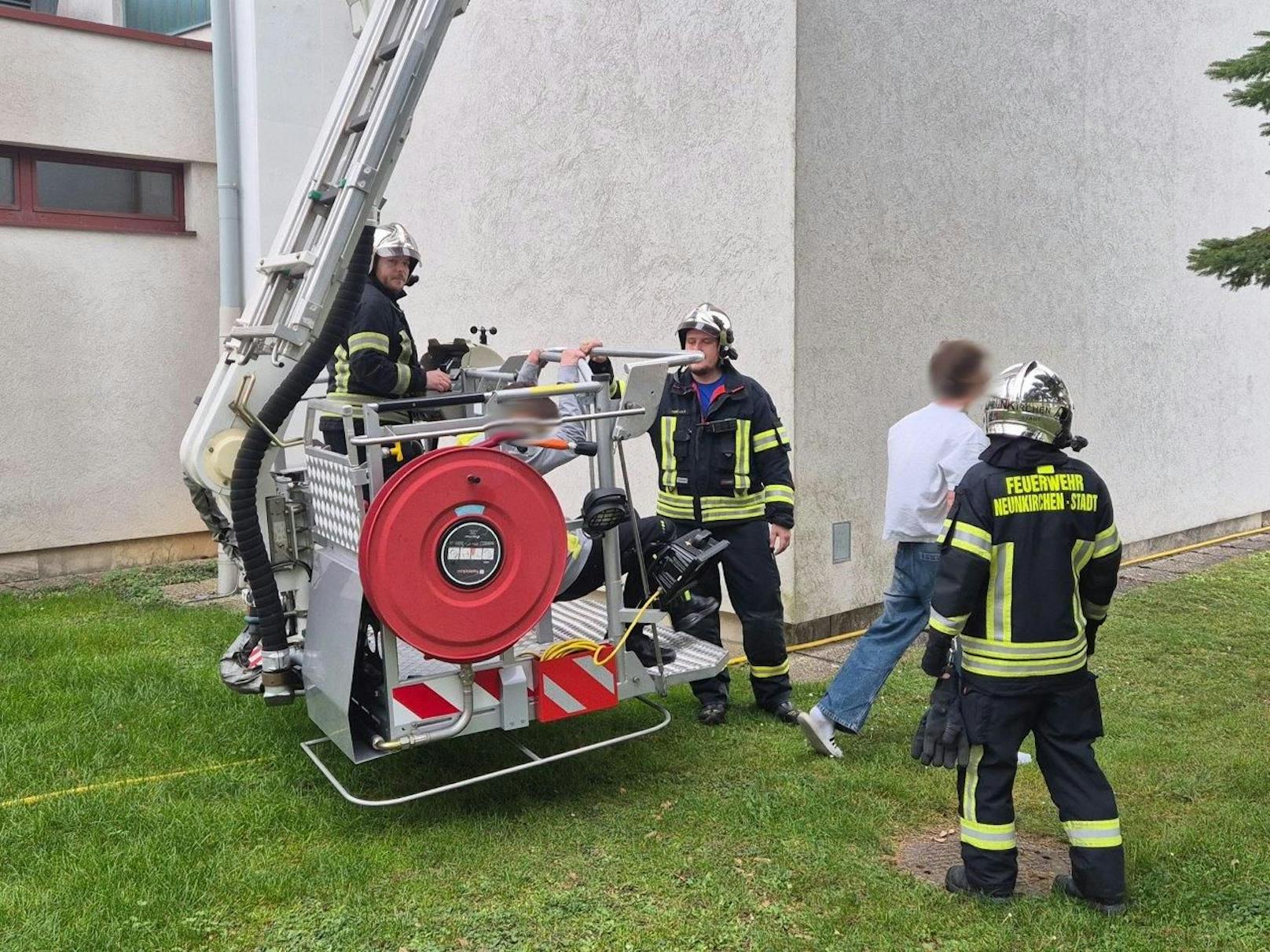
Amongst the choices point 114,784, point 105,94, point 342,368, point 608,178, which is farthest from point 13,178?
point 114,784

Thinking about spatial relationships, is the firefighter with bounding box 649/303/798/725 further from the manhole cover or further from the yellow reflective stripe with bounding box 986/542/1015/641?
the yellow reflective stripe with bounding box 986/542/1015/641

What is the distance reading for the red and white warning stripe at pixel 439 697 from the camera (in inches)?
161

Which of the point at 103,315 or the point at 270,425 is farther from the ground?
the point at 103,315

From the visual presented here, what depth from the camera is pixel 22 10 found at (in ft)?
28.1

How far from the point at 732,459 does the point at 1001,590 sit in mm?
1950

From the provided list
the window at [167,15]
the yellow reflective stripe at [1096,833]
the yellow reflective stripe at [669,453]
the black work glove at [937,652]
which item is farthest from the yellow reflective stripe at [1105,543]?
the window at [167,15]

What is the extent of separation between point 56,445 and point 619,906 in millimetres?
7050

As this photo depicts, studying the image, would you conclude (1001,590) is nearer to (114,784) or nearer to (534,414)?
(534,414)

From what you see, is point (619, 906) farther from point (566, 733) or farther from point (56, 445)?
point (56, 445)

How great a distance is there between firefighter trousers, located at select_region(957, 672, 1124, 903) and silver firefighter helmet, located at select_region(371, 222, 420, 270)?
10.1 feet

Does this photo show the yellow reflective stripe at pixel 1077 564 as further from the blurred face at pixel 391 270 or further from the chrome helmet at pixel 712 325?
the blurred face at pixel 391 270

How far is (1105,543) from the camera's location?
370cm

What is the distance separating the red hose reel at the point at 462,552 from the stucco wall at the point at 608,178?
9.23 ft

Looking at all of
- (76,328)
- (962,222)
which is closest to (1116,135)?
(962,222)
